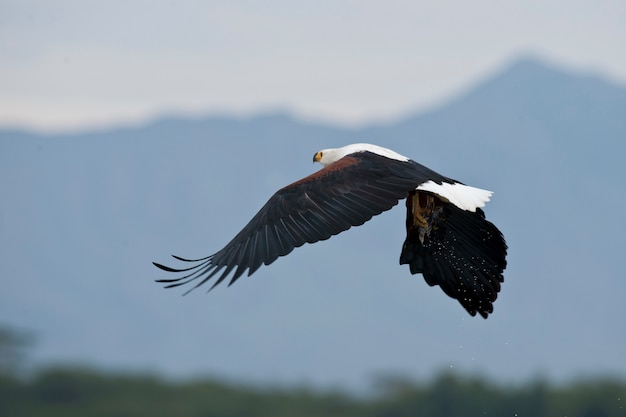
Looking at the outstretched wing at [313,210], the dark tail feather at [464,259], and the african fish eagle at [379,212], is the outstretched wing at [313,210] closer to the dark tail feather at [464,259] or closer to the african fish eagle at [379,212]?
the african fish eagle at [379,212]

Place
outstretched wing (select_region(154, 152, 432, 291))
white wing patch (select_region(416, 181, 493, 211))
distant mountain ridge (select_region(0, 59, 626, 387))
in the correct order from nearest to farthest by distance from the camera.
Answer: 1. outstretched wing (select_region(154, 152, 432, 291))
2. white wing patch (select_region(416, 181, 493, 211))
3. distant mountain ridge (select_region(0, 59, 626, 387))

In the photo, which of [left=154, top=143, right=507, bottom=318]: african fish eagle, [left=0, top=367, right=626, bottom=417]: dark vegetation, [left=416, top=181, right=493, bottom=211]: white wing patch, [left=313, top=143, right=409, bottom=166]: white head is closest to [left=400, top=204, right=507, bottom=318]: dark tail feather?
[left=154, top=143, right=507, bottom=318]: african fish eagle

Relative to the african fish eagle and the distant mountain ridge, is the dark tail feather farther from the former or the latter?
the distant mountain ridge

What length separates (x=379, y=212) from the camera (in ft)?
33.6

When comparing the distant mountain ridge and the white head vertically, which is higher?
the distant mountain ridge

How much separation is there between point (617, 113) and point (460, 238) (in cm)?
9854

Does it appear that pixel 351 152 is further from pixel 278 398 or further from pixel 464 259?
pixel 278 398

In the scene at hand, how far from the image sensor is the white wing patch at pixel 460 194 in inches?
415

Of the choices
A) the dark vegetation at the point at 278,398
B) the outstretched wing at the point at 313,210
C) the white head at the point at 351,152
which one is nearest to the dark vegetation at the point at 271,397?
the dark vegetation at the point at 278,398

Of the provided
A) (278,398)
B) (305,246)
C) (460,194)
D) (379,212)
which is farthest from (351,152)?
(305,246)

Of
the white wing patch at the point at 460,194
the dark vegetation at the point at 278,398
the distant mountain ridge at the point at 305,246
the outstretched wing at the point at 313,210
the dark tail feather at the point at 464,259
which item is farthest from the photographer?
the distant mountain ridge at the point at 305,246

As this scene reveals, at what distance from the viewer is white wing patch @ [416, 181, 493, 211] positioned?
10531 millimetres

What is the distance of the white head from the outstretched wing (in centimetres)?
41

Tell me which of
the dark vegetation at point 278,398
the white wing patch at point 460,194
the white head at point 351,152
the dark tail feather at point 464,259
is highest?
the dark vegetation at point 278,398
